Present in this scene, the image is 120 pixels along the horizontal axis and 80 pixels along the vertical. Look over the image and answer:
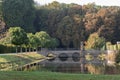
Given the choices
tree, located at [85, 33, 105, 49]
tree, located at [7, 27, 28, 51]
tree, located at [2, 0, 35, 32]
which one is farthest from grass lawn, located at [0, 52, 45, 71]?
tree, located at [2, 0, 35, 32]

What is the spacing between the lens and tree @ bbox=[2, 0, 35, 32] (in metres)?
87.5

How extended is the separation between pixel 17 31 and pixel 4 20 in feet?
104

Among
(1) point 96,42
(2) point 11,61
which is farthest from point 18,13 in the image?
(2) point 11,61

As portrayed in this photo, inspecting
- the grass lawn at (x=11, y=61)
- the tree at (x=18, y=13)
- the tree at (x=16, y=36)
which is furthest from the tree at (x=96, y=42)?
the grass lawn at (x=11, y=61)

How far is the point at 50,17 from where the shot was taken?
10000 cm

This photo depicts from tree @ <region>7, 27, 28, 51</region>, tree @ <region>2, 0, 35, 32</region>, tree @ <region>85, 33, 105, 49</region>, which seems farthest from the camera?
tree @ <region>2, 0, 35, 32</region>

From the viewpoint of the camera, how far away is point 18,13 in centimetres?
8944

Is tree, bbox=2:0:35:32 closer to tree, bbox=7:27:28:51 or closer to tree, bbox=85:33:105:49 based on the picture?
tree, bbox=85:33:105:49

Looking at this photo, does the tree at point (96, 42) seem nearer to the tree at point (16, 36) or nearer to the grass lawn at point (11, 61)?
the tree at point (16, 36)

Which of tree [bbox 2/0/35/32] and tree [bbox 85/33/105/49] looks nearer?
tree [bbox 85/33/105/49]

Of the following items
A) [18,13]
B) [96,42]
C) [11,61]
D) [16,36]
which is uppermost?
[18,13]

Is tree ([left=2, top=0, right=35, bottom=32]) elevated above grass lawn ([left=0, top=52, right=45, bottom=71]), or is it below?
above

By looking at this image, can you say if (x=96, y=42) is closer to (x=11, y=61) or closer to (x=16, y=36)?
(x=16, y=36)

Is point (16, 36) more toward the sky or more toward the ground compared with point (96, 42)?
more toward the sky
